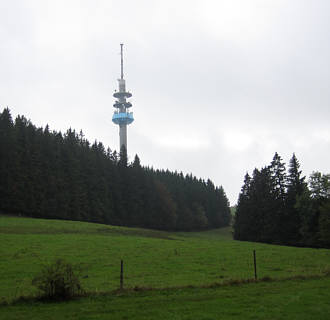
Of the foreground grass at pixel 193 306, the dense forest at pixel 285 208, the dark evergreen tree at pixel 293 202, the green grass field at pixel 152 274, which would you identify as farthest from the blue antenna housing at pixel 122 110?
the foreground grass at pixel 193 306

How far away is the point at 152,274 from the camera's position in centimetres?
2381

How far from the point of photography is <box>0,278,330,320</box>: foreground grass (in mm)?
12406

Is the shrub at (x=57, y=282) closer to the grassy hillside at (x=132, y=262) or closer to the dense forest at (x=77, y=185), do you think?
the grassy hillside at (x=132, y=262)

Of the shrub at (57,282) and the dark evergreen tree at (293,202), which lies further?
the dark evergreen tree at (293,202)

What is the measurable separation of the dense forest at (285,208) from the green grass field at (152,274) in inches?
966

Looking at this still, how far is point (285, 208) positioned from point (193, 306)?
185ft

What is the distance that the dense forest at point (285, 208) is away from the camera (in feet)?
192

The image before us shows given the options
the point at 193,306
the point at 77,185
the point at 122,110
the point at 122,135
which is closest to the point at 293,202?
the point at 77,185

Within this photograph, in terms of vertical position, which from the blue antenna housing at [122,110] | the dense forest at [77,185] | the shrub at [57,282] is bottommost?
the shrub at [57,282]

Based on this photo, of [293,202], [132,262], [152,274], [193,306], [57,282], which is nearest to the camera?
[193,306]

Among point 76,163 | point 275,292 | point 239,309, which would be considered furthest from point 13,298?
point 76,163

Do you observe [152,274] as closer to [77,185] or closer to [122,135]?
[77,185]

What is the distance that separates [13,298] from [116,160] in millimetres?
88412

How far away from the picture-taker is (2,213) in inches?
2537
